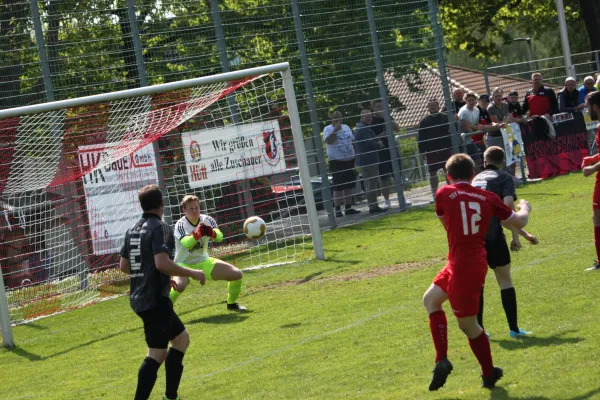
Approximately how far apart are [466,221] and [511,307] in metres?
1.80

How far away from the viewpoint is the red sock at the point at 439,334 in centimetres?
709

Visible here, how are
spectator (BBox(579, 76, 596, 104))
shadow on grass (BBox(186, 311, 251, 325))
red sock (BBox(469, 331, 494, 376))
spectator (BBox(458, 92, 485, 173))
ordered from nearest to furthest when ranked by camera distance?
1. red sock (BBox(469, 331, 494, 376))
2. shadow on grass (BBox(186, 311, 251, 325))
3. spectator (BBox(458, 92, 485, 173))
4. spectator (BBox(579, 76, 596, 104))

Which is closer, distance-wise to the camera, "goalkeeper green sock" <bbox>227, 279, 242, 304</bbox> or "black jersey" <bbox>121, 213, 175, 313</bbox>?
"black jersey" <bbox>121, 213, 175, 313</bbox>

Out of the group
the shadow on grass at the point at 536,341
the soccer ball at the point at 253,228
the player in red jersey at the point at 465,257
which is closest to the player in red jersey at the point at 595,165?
the shadow on grass at the point at 536,341

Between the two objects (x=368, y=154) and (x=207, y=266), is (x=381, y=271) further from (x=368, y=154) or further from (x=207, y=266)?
(x=368, y=154)

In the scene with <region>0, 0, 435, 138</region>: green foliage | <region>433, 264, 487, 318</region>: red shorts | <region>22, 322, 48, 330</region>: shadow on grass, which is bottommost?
<region>22, 322, 48, 330</region>: shadow on grass

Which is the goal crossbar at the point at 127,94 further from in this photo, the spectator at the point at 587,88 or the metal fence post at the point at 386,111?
the spectator at the point at 587,88

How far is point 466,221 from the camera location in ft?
23.1

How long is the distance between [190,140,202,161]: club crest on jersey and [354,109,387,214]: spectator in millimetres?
4533

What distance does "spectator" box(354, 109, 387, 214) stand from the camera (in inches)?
800

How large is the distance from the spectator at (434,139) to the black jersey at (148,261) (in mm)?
14407

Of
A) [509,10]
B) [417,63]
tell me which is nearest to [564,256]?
[417,63]

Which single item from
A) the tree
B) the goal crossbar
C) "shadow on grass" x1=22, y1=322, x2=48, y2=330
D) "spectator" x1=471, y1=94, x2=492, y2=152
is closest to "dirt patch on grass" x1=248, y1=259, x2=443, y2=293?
"shadow on grass" x1=22, y1=322, x2=48, y2=330

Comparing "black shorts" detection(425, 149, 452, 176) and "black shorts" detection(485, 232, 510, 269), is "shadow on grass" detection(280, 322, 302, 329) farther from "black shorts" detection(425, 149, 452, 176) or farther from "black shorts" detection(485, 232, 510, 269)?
"black shorts" detection(425, 149, 452, 176)
